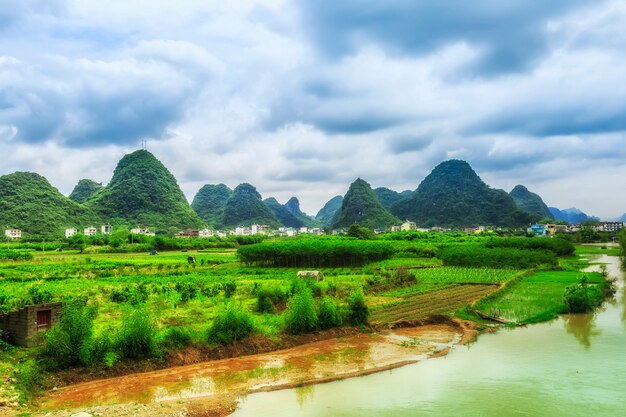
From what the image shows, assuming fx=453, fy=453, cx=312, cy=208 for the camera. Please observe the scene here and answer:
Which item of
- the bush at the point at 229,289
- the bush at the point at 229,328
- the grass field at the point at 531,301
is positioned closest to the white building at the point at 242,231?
the grass field at the point at 531,301

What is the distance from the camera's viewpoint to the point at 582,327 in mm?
18734

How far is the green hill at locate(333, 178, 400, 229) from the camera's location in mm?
129375

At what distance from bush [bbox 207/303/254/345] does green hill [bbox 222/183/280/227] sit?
472ft

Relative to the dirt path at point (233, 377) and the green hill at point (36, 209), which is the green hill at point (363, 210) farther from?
the dirt path at point (233, 377)

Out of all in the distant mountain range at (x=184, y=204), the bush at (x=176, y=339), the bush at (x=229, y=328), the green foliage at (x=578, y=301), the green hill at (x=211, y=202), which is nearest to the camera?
the bush at (x=176, y=339)

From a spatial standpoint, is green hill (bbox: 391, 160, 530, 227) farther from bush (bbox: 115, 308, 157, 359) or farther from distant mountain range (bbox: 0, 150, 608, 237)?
bush (bbox: 115, 308, 157, 359)

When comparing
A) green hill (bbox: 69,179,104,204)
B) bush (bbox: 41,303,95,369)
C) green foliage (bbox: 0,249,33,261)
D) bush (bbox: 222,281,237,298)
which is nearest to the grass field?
bush (bbox: 222,281,237,298)

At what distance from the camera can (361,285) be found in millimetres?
27469

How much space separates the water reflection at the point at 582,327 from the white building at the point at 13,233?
79.1 metres

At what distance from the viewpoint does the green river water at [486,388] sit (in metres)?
9.98

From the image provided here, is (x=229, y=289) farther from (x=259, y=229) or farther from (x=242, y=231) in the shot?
(x=259, y=229)

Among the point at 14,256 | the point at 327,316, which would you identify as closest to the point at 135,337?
the point at 327,316

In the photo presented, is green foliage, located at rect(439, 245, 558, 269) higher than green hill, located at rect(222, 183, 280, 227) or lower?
lower

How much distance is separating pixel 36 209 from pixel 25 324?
8215 cm
